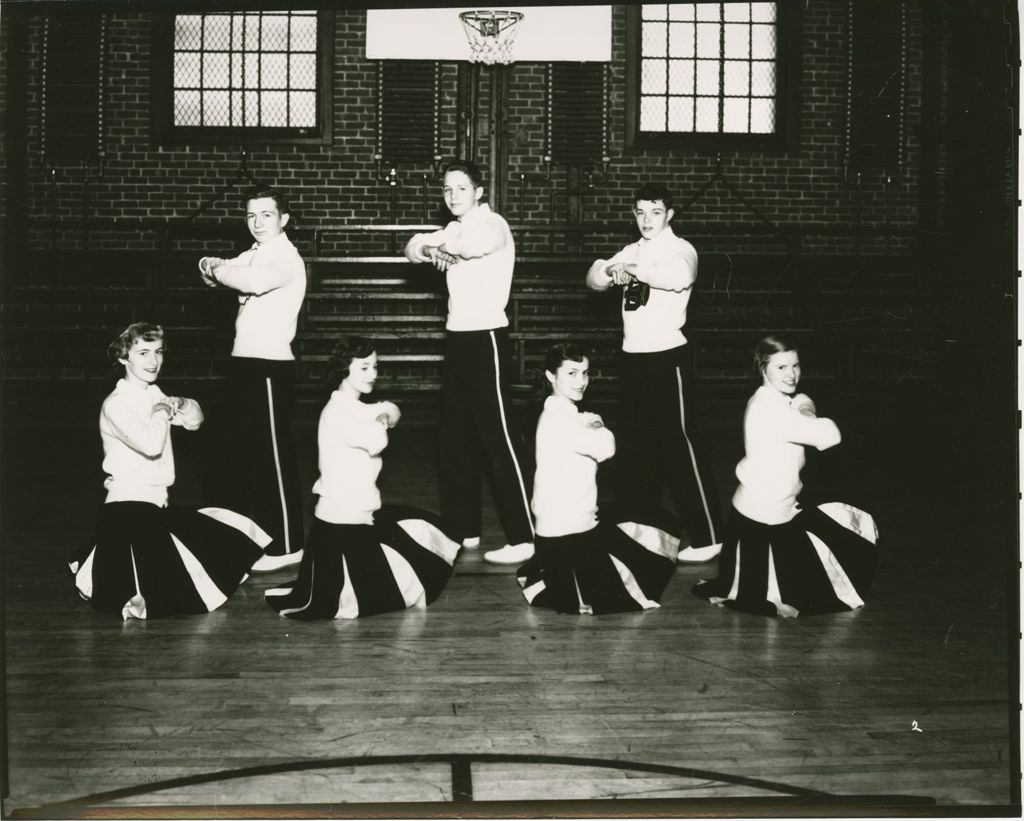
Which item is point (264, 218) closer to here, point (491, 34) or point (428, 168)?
point (491, 34)

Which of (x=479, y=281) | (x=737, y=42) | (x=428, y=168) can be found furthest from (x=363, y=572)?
(x=737, y=42)

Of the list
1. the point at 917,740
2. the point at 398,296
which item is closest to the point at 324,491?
the point at 917,740

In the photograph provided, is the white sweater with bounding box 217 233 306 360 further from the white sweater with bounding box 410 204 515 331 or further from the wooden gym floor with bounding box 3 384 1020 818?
the wooden gym floor with bounding box 3 384 1020 818

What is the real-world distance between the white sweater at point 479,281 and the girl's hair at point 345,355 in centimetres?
56

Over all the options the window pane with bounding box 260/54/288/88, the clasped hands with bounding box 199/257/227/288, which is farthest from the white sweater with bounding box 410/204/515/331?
the window pane with bounding box 260/54/288/88

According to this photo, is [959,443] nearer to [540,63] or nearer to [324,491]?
[540,63]

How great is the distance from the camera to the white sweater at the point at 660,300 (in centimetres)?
401

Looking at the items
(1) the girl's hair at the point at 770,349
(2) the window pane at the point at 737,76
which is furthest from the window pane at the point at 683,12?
(1) the girl's hair at the point at 770,349

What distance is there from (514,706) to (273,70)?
7153 mm

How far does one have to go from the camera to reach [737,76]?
29.9 ft

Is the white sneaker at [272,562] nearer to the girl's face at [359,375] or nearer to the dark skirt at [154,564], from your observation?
the dark skirt at [154,564]

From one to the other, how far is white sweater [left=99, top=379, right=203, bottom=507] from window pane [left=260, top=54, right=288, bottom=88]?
587 cm

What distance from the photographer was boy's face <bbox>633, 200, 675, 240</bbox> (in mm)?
4051

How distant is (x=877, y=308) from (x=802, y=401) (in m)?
5.75
